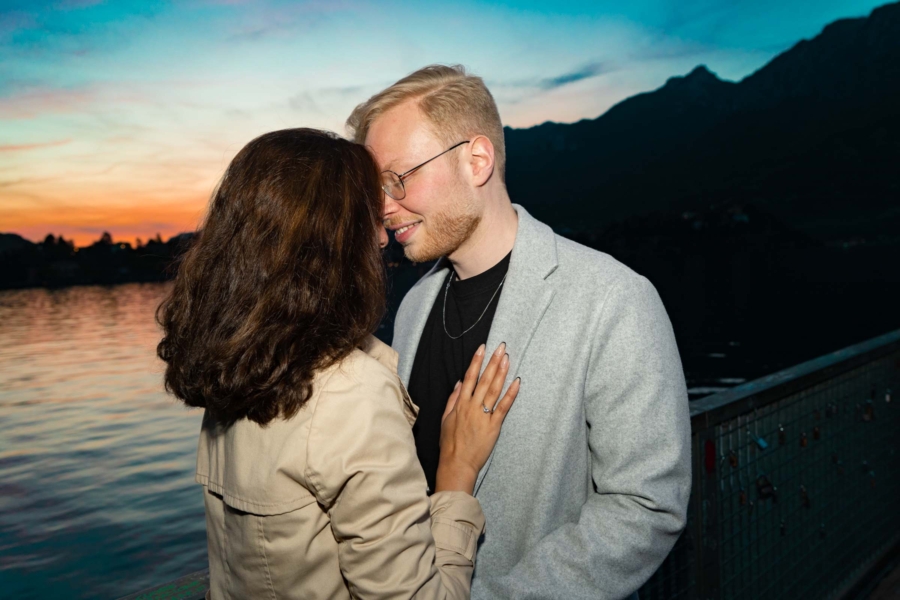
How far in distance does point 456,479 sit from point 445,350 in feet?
1.81

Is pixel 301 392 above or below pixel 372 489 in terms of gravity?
above

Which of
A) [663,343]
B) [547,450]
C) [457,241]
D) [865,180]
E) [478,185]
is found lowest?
[547,450]

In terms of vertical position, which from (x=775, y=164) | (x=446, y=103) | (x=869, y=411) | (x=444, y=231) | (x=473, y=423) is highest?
(x=775, y=164)

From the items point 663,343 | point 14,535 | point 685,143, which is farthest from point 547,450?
point 685,143

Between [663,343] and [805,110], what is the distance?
21473cm

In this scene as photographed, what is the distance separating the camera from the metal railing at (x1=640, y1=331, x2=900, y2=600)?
2.21m

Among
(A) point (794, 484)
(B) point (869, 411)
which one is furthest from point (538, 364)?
(B) point (869, 411)

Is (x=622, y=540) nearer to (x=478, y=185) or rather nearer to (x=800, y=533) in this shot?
(x=478, y=185)

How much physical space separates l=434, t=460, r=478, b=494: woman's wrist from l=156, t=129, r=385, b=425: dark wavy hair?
471 mm

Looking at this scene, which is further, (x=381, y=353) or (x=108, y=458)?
(x=108, y=458)

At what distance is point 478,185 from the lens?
1997 millimetres

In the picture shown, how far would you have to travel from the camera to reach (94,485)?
61.5 ft

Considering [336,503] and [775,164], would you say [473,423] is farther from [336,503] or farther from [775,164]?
[775,164]

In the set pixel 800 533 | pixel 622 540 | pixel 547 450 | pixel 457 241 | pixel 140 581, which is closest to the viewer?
pixel 622 540
